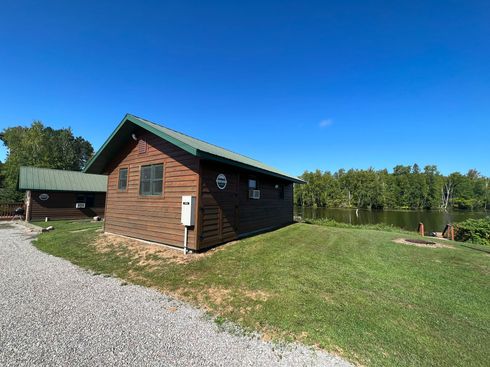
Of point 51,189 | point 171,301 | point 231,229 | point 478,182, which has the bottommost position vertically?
point 171,301

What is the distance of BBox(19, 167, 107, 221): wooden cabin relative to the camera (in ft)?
49.7

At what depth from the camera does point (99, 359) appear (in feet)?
8.43

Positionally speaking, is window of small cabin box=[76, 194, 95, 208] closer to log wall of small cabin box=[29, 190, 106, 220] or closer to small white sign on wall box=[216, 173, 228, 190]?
log wall of small cabin box=[29, 190, 106, 220]

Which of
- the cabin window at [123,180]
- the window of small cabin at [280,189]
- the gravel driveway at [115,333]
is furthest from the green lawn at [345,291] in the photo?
the window of small cabin at [280,189]

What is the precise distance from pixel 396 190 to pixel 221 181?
6736 centimetres

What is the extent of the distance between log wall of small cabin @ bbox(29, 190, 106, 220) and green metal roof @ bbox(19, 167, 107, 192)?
48 centimetres

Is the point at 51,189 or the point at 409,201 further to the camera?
the point at 409,201

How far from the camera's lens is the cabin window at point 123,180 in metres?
9.17

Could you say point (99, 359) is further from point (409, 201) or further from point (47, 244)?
point (409, 201)

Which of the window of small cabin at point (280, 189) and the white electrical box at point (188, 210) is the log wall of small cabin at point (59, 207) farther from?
the white electrical box at point (188, 210)

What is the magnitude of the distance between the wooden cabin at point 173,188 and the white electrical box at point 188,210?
3cm

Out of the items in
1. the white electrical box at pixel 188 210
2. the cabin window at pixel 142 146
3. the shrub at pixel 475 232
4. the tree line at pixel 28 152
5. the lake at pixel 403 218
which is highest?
the tree line at pixel 28 152

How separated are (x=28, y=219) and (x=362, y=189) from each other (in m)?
64.9

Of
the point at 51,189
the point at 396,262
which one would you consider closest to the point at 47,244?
the point at 51,189
